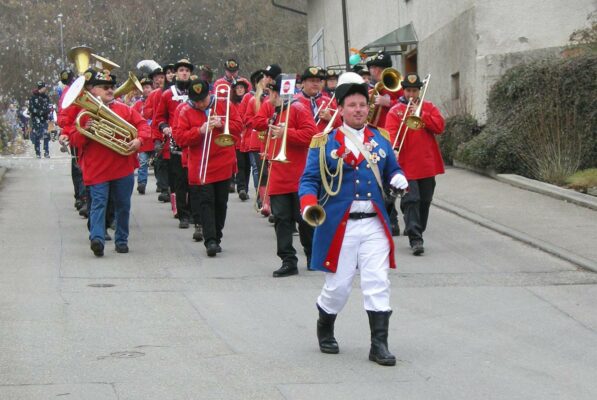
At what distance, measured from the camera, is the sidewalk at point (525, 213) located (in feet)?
41.2

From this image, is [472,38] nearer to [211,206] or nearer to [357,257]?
[211,206]

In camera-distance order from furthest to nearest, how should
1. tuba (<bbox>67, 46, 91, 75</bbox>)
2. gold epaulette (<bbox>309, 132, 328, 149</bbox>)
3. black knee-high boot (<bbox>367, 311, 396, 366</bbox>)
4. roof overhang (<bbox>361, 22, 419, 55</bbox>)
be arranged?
roof overhang (<bbox>361, 22, 419, 55</bbox>)
tuba (<bbox>67, 46, 91, 75</bbox>)
gold epaulette (<bbox>309, 132, 328, 149</bbox>)
black knee-high boot (<bbox>367, 311, 396, 366</bbox>)

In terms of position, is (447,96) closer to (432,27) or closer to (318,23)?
(432,27)

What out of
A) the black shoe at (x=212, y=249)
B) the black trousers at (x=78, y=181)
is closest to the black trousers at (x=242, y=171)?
the black trousers at (x=78, y=181)

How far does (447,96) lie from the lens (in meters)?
23.6

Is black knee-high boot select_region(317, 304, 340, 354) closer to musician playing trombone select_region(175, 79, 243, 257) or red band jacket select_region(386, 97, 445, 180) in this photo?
musician playing trombone select_region(175, 79, 243, 257)

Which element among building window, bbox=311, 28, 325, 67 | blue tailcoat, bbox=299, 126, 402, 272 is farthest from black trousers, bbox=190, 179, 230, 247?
building window, bbox=311, 28, 325, 67

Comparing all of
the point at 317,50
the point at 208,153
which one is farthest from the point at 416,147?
the point at 317,50

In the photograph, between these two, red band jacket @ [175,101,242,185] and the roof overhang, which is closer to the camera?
red band jacket @ [175,101,242,185]

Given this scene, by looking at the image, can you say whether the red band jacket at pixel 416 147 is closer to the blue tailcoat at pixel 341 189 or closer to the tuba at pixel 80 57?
the tuba at pixel 80 57

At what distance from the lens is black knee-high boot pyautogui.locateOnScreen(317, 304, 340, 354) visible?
784cm

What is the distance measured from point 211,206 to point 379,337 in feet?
16.8

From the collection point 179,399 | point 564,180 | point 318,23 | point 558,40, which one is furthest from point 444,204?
point 318,23

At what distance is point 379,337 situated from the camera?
24.8 ft
